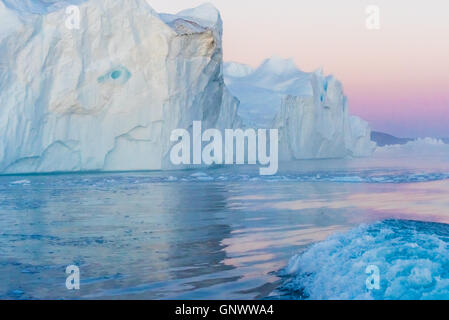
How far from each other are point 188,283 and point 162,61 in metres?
18.3

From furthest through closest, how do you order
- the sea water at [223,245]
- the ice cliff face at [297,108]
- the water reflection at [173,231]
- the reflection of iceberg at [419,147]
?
the reflection of iceberg at [419,147] → the ice cliff face at [297,108] → the water reflection at [173,231] → the sea water at [223,245]

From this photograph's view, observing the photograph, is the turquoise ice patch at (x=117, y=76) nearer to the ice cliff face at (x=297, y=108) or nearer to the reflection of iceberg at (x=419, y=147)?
the ice cliff face at (x=297, y=108)

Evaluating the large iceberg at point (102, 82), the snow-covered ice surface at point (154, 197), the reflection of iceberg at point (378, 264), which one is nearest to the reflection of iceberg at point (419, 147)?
the snow-covered ice surface at point (154, 197)

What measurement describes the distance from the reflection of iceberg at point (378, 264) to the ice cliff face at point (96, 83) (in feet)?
55.5

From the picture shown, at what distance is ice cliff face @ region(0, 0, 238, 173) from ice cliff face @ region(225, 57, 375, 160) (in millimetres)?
14284

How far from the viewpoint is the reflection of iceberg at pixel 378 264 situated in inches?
150

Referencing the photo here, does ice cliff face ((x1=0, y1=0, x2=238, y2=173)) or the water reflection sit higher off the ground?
ice cliff face ((x1=0, y1=0, x2=238, y2=173))

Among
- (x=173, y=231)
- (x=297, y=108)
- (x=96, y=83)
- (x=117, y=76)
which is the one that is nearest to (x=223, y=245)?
(x=173, y=231)

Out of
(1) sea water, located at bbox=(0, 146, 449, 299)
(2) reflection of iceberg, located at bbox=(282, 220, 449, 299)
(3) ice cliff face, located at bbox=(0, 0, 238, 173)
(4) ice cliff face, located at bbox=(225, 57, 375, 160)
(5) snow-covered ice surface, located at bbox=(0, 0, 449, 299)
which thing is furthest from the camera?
(4) ice cliff face, located at bbox=(225, 57, 375, 160)

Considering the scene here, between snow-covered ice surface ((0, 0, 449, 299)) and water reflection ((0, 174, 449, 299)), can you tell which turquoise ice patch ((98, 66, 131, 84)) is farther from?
water reflection ((0, 174, 449, 299))

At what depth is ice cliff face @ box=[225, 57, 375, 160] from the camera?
3725 cm

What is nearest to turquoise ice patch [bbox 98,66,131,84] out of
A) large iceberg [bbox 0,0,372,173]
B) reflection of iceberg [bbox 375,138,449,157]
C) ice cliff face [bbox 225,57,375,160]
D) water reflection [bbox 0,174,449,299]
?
large iceberg [bbox 0,0,372,173]

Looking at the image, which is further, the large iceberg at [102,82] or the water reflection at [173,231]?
the large iceberg at [102,82]

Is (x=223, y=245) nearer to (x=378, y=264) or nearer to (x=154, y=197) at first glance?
(x=378, y=264)
